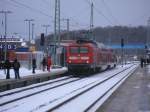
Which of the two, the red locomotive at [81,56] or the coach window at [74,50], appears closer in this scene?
the red locomotive at [81,56]

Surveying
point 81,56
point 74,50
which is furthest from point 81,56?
point 74,50

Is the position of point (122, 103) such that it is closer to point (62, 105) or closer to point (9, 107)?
point (62, 105)

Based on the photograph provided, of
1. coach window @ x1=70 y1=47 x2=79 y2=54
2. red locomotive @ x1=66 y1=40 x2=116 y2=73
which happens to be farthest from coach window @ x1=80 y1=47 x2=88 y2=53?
coach window @ x1=70 y1=47 x2=79 y2=54

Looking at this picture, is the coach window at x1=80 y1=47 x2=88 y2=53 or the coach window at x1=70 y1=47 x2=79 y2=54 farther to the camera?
the coach window at x1=70 y1=47 x2=79 y2=54

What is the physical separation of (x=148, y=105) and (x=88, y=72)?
28448 millimetres

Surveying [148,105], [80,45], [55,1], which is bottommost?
[148,105]

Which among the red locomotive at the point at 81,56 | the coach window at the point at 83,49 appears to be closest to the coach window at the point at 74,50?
the red locomotive at the point at 81,56

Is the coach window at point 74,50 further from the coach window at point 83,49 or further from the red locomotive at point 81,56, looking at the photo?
the coach window at point 83,49

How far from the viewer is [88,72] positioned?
45812mm

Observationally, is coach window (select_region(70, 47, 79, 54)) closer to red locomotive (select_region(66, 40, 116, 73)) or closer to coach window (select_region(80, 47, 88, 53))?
red locomotive (select_region(66, 40, 116, 73))

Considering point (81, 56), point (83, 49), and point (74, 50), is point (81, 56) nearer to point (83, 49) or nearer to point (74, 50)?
point (83, 49)

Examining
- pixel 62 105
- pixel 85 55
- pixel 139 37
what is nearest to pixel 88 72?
pixel 85 55

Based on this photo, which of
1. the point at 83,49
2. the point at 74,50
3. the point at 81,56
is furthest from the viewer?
the point at 74,50

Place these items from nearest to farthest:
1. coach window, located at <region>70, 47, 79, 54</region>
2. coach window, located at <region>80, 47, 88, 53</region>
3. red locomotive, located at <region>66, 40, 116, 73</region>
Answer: red locomotive, located at <region>66, 40, 116, 73</region> → coach window, located at <region>80, 47, 88, 53</region> → coach window, located at <region>70, 47, 79, 54</region>
